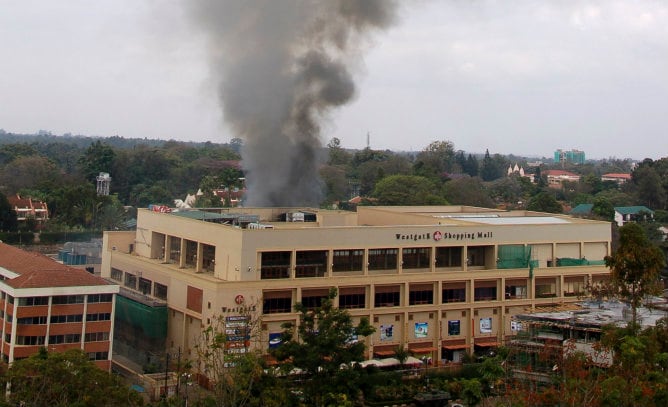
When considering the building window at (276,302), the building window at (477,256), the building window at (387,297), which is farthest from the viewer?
the building window at (477,256)

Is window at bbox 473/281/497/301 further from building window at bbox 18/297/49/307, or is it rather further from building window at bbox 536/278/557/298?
building window at bbox 18/297/49/307

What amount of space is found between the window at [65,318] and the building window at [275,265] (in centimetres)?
697

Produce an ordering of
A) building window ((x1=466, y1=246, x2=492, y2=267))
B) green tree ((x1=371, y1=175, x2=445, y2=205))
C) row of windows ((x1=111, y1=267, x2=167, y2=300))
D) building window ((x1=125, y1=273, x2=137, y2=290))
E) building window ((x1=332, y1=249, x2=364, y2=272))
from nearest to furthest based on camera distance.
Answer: building window ((x1=332, y1=249, x2=364, y2=272)) → row of windows ((x1=111, y1=267, x2=167, y2=300)) → building window ((x1=466, y1=246, x2=492, y2=267)) → building window ((x1=125, y1=273, x2=137, y2=290)) → green tree ((x1=371, y1=175, x2=445, y2=205))

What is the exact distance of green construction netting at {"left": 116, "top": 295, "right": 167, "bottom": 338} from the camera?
35.6m

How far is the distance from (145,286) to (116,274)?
3.58 m

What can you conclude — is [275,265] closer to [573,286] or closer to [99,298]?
[99,298]

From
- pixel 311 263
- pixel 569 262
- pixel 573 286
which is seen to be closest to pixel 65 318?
pixel 311 263

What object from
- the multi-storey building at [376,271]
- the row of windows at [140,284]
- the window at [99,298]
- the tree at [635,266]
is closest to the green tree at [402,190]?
the multi-storey building at [376,271]

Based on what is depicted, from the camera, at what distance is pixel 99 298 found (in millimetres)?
31797

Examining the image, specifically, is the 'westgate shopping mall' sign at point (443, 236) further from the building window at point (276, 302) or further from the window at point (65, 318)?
the window at point (65, 318)

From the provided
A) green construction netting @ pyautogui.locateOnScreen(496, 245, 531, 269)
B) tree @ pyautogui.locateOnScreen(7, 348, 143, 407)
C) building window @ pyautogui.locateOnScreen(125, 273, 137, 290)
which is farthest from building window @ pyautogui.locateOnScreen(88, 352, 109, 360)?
green construction netting @ pyautogui.locateOnScreen(496, 245, 531, 269)

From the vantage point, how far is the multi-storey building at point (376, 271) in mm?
33688

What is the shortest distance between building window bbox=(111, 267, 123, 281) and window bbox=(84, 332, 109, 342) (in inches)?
374

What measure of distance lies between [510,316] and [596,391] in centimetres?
1425
